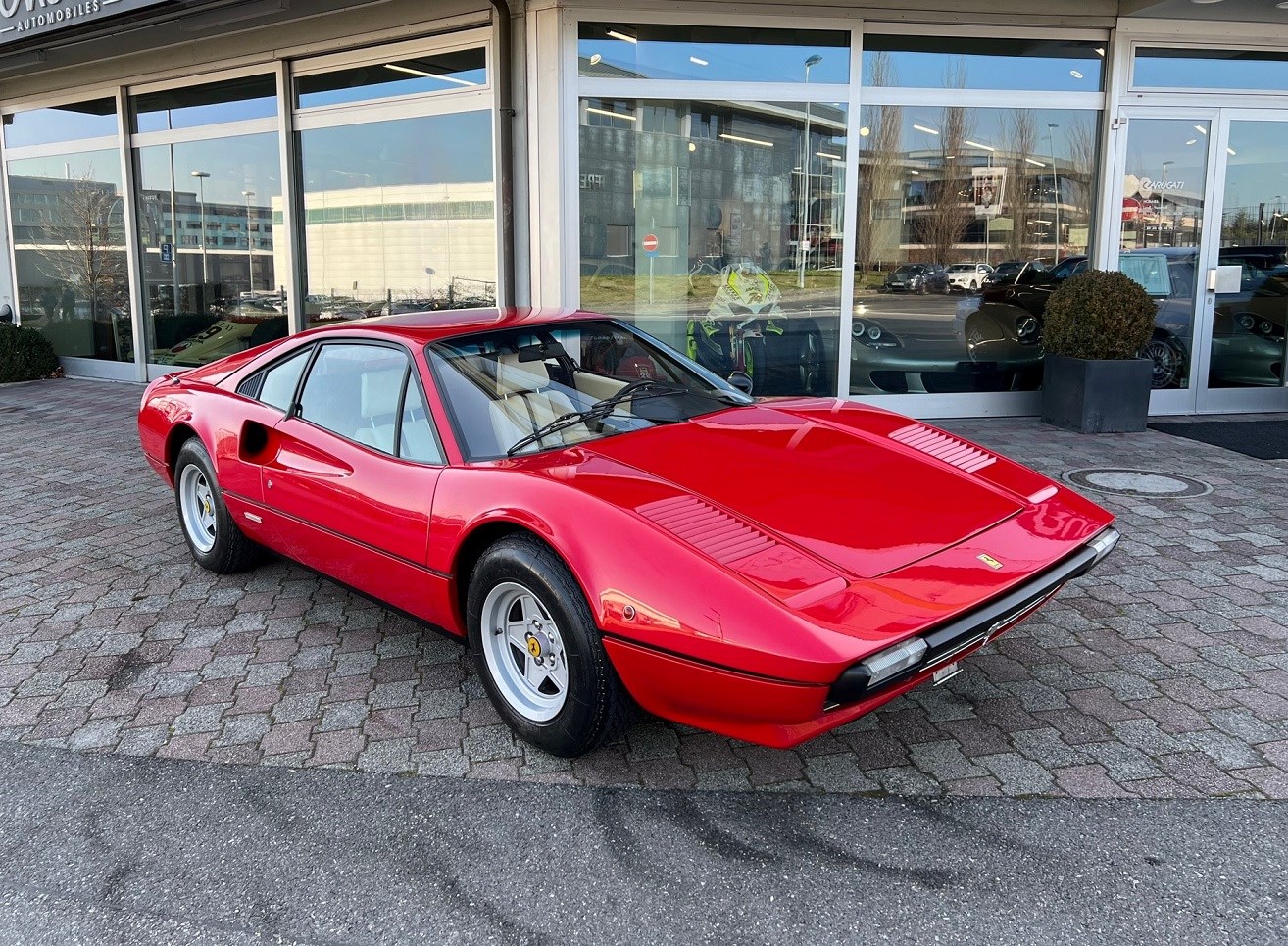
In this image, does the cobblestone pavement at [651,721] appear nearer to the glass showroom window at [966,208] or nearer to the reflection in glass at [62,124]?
the glass showroom window at [966,208]

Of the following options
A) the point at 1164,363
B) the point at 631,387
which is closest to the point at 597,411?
the point at 631,387

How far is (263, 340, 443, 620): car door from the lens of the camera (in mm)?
3312

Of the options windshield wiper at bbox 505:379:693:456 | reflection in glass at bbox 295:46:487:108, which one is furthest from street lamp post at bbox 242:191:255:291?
windshield wiper at bbox 505:379:693:456

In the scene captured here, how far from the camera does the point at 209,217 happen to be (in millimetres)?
10719

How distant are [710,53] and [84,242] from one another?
8.30 metres

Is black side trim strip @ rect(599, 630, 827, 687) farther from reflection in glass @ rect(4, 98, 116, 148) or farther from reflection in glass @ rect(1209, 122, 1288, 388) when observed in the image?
reflection in glass @ rect(4, 98, 116, 148)

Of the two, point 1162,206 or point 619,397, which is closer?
point 619,397

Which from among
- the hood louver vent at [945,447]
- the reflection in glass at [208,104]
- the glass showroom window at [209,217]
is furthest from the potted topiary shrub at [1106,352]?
the reflection in glass at [208,104]

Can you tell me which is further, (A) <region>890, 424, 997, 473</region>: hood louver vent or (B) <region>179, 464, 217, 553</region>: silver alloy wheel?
(B) <region>179, 464, 217, 553</region>: silver alloy wheel

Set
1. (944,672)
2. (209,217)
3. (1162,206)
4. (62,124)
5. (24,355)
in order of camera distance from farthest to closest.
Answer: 1. (24,355)
2. (62,124)
3. (209,217)
4. (1162,206)
5. (944,672)

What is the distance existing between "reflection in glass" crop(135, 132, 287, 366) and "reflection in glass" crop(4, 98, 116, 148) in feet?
2.17

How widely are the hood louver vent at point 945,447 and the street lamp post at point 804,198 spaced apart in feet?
15.9

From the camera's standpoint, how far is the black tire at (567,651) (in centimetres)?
270

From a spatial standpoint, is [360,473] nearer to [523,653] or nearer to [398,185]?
[523,653]
